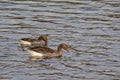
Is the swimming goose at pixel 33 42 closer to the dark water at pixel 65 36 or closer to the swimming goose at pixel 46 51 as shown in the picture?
the dark water at pixel 65 36

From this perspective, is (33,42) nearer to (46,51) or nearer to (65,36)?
(65,36)

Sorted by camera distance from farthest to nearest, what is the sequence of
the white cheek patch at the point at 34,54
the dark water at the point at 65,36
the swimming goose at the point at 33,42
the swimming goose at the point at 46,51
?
the swimming goose at the point at 33,42 < the swimming goose at the point at 46,51 < the white cheek patch at the point at 34,54 < the dark water at the point at 65,36

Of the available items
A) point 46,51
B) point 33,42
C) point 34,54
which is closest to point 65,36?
point 33,42

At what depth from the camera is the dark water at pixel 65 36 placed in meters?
19.1

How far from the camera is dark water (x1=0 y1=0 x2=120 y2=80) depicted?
19.1m

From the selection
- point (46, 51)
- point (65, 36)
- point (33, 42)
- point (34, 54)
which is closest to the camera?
point (34, 54)

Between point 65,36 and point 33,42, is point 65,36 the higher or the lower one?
the higher one

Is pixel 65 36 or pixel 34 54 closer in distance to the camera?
pixel 34 54

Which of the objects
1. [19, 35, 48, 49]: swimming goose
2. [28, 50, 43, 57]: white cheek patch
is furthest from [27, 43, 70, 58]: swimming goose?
[19, 35, 48, 49]: swimming goose

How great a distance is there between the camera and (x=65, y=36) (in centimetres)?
2402

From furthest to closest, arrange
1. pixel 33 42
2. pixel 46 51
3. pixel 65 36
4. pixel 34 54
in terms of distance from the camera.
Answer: pixel 65 36, pixel 33 42, pixel 46 51, pixel 34 54

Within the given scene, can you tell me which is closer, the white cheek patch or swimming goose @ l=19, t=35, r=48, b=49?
the white cheek patch

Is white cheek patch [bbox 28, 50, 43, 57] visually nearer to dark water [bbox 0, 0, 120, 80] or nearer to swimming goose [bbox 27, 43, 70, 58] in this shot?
swimming goose [bbox 27, 43, 70, 58]

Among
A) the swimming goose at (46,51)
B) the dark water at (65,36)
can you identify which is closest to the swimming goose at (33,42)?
the dark water at (65,36)
